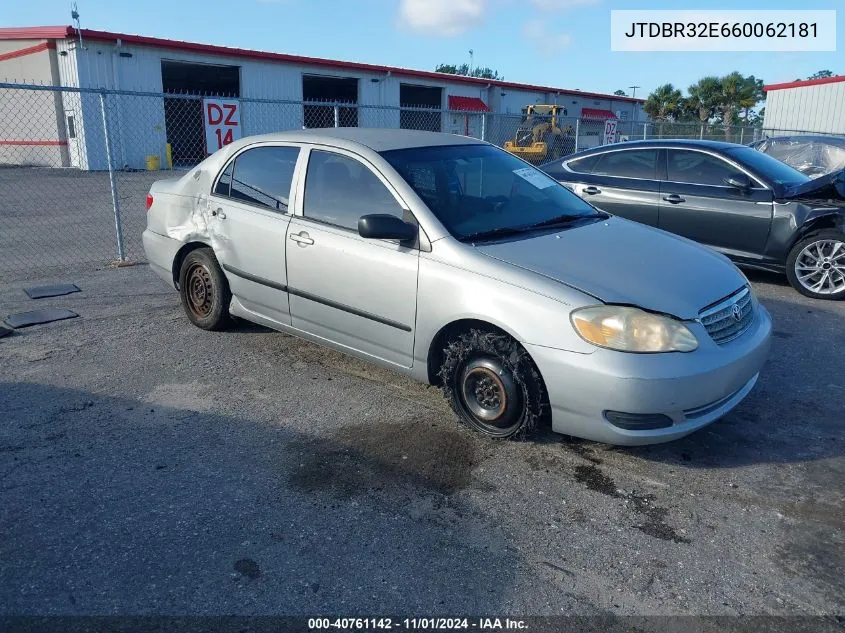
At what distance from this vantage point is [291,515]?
3184 millimetres

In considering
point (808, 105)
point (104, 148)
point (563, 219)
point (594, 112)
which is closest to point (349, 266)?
point (563, 219)

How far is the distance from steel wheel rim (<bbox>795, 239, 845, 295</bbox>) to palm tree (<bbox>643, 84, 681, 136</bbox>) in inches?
1539

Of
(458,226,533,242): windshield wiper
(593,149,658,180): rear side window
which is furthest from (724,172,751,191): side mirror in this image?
(458,226,533,242): windshield wiper

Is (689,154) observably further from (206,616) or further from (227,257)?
(206,616)

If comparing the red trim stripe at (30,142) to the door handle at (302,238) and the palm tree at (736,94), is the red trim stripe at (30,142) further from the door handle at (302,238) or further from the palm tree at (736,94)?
the palm tree at (736,94)

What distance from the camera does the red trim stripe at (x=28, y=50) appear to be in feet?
76.1

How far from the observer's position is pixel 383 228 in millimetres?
3883

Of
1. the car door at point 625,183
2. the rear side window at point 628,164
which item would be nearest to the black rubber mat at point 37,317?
the car door at point 625,183

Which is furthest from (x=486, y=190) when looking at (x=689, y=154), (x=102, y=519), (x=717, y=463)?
(x=689, y=154)

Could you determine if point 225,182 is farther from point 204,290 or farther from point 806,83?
point 806,83

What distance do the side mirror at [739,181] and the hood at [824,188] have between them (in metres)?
0.38

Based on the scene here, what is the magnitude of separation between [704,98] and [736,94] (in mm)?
1833

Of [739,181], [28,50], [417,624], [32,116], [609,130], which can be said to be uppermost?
[28,50]

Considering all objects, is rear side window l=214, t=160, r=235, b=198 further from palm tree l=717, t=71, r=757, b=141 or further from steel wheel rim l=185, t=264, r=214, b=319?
palm tree l=717, t=71, r=757, b=141
